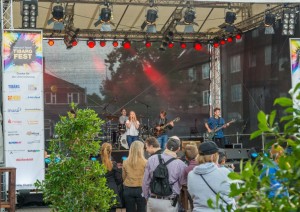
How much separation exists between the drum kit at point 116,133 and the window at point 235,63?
314cm

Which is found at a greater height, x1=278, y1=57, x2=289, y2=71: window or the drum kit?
x1=278, y1=57, x2=289, y2=71: window

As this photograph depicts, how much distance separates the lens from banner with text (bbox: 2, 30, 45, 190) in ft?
→ 38.8

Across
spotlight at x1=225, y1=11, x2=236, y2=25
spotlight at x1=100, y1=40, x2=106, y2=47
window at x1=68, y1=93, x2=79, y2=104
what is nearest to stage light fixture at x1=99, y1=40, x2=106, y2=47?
spotlight at x1=100, y1=40, x2=106, y2=47

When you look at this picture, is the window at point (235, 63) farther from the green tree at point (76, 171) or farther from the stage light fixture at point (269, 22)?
the green tree at point (76, 171)

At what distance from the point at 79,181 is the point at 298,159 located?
5.23 meters

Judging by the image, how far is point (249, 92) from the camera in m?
19.2

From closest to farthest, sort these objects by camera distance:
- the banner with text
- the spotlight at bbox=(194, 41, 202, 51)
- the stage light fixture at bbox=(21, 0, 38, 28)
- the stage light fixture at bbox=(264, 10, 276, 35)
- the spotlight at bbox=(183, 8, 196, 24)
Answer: the banner with text → the stage light fixture at bbox=(21, 0, 38, 28) → the stage light fixture at bbox=(264, 10, 276, 35) → the spotlight at bbox=(183, 8, 196, 24) → the spotlight at bbox=(194, 41, 202, 51)

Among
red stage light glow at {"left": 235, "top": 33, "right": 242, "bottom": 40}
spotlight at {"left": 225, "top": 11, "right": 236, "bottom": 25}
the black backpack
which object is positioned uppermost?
spotlight at {"left": 225, "top": 11, "right": 236, "bottom": 25}

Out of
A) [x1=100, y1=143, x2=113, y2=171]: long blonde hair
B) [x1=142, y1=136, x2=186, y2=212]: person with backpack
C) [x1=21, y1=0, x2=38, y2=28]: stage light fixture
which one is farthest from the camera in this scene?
[x1=21, y1=0, x2=38, y2=28]: stage light fixture

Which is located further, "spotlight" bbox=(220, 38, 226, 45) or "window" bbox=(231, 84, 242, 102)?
"spotlight" bbox=(220, 38, 226, 45)

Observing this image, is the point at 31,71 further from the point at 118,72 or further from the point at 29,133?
the point at 118,72

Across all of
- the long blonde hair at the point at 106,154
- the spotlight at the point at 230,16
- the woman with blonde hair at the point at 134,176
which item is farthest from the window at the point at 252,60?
the woman with blonde hair at the point at 134,176

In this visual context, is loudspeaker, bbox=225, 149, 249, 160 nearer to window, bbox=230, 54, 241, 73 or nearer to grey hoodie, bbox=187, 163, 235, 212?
window, bbox=230, 54, 241, 73

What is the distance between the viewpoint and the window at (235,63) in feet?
64.8
